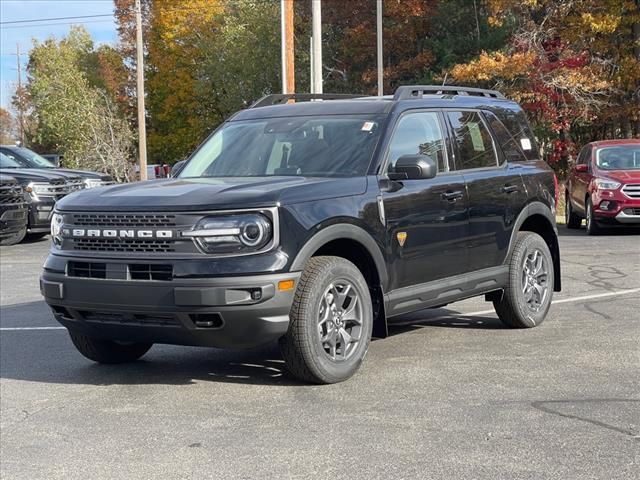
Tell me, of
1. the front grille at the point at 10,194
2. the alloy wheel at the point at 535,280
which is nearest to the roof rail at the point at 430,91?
the alloy wheel at the point at 535,280

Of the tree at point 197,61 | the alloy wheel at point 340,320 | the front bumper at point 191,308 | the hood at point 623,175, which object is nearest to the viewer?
the front bumper at point 191,308

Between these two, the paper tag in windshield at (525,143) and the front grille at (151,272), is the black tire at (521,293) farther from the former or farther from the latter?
the front grille at (151,272)

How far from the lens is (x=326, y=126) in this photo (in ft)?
22.4

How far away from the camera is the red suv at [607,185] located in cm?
1608

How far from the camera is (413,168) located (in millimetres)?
6316

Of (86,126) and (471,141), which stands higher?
(86,126)

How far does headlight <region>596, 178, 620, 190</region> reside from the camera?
53.3ft

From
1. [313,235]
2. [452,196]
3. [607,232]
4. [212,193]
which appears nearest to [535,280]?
[452,196]

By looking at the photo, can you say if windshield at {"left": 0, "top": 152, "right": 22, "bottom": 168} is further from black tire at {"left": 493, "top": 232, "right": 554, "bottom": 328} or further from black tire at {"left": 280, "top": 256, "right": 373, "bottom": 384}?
black tire at {"left": 280, "top": 256, "right": 373, "bottom": 384}

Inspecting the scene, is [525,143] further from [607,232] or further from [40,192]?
[40,192]

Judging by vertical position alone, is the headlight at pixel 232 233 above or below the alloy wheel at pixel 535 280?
above

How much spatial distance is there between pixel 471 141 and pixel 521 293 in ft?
4.43

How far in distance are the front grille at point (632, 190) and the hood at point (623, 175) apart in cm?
9

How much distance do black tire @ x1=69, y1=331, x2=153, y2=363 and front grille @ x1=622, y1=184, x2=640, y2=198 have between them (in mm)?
11328
